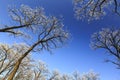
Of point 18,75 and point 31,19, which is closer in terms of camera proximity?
point 31,19

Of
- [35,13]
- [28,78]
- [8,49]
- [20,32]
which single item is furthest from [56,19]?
[28,78]

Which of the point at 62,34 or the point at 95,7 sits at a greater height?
the point at 62,34

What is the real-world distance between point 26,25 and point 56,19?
13.5ft

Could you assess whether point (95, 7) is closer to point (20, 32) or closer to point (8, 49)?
point (20, 32)

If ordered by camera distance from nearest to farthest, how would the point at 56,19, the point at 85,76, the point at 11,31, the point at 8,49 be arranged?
the point at 11,31
the point at 56,19
the point at 8,49
the point at 85,76

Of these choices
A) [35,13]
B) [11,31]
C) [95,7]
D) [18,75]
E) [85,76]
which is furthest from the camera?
[85,76]

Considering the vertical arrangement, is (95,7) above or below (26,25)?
below

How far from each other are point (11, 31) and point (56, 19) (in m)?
5.63

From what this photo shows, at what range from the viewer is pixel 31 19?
22953mm

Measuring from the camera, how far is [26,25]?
73.5 feet

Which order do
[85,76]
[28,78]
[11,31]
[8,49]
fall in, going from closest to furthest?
[11,31] < [8,49] < [28,78] < [85,76]

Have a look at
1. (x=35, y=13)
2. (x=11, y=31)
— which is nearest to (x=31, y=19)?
(x=35, y=13)

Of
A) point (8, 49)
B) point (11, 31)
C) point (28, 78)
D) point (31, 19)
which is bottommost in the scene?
point (11, 31)

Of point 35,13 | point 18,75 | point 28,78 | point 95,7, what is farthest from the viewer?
point 28,78
